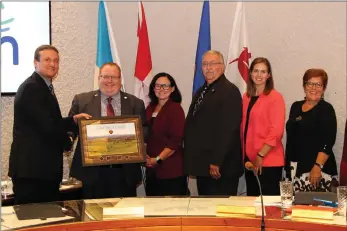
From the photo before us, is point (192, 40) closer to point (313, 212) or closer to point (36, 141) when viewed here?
point (36, 141)

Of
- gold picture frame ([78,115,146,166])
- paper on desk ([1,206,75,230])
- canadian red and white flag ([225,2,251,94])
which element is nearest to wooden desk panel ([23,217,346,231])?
paper on desk ([1,206,75,230])

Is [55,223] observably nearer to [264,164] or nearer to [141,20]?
[264,164]

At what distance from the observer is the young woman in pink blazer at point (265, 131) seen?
4.02m

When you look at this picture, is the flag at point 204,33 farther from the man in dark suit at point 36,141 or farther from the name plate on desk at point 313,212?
the name plate on desk at point 313,212

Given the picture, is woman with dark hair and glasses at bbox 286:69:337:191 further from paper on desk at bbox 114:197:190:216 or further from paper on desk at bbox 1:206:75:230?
paper on desk at bbox 1:206:75:230

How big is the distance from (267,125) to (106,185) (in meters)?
1.37

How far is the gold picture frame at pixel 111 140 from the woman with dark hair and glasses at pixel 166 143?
1.72ft

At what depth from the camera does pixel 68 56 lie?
5.14 metres

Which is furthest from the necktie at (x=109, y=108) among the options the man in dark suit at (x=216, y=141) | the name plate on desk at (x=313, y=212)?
the name plate on desk at (x=313, y=212)

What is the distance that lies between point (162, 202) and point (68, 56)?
9.28 ft

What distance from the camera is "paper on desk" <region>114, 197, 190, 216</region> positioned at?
246cm

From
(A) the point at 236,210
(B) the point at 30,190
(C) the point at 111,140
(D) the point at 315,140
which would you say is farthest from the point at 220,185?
(A) the point at 236,210

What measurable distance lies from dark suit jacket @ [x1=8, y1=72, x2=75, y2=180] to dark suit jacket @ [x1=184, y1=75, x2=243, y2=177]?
1093 mm

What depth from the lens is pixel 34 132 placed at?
355 centimetres
